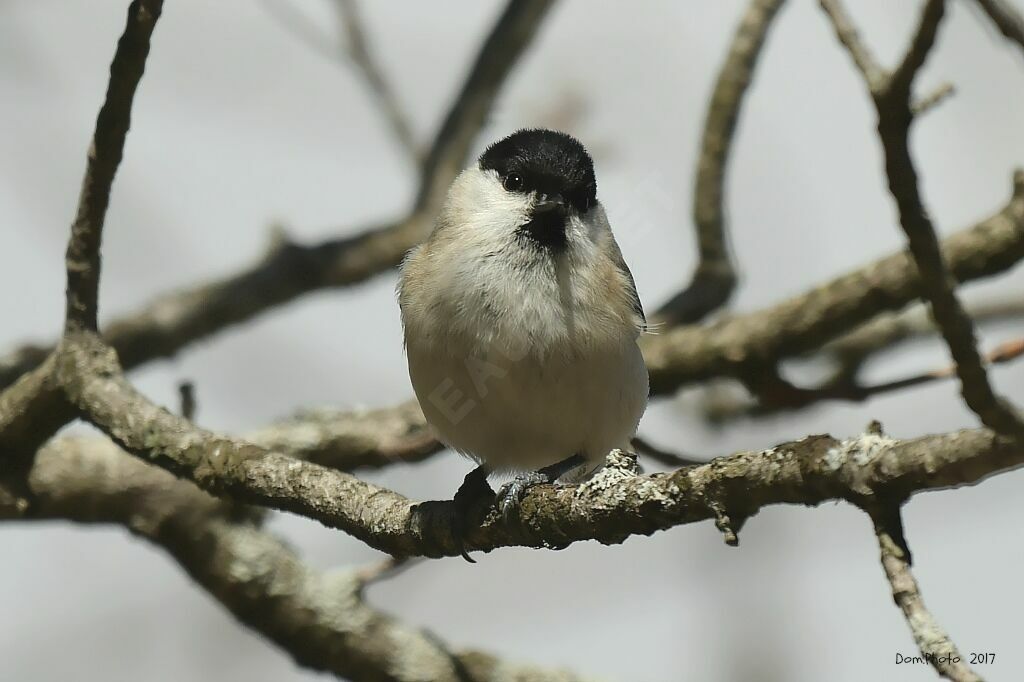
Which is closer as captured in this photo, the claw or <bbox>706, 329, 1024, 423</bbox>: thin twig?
the claw

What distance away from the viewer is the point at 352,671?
4.28 m

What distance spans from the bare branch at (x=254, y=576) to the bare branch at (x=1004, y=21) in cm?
279

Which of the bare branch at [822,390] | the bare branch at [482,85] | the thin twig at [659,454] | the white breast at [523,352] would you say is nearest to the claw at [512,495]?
the white breast at [523,352]

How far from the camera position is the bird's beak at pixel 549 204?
3799mm

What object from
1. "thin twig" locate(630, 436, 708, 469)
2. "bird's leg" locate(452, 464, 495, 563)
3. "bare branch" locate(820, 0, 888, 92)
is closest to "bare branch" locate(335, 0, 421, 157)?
"thin twig" locate(630, 436, 708, 469)

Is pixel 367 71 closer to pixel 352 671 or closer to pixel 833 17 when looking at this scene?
pixel 352 671

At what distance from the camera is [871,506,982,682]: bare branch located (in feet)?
5.62

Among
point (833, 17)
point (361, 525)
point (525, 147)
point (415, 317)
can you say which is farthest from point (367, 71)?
point (833, 17)

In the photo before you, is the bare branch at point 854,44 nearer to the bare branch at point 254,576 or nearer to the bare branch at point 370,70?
the bare branch at point 254,576

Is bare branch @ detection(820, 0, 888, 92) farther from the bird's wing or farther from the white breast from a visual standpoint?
the bird's wing

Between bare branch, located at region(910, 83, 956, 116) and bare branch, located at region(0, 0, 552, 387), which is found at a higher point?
bare branch, located at region(0, 0, 552, 387)

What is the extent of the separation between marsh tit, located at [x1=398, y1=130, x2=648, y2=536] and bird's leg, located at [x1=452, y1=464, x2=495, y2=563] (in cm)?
3

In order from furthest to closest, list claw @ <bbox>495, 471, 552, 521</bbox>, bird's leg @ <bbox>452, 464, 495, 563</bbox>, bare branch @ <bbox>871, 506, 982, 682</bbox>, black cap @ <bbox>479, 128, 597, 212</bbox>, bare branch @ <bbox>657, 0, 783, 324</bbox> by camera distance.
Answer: bare branch @ <bbox>657, 0, 783, 324</bbox> < black cap @ <bbox>479, 128, 597, 212</bbox> < bird's leg @ <bbox>452, 464, 495, 563</bbox> < claw @ <bbox>495, 471, 552, 521</bbox> < bare branch @ <bbox>871, 506, 982, 682</bbox>

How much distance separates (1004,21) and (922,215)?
501 millimetres
